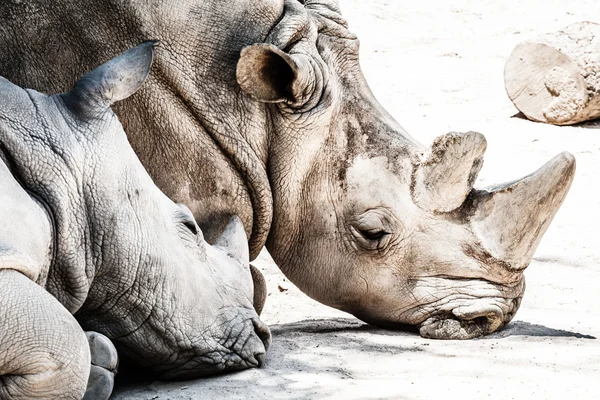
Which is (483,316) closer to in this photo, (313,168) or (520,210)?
(520,210)

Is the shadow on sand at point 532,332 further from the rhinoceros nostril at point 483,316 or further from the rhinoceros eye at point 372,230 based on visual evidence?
the rhinoceros eye at point 372,230

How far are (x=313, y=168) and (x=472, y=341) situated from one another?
99 cm

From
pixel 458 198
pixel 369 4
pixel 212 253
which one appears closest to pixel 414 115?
pixel 369 4

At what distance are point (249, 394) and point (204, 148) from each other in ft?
4.51

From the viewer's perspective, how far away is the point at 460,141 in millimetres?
5449

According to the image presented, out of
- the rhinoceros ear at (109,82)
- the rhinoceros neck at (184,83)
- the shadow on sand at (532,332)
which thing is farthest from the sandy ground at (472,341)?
the rhinoceros ear at (109,82)

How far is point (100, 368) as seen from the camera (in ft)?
13.5

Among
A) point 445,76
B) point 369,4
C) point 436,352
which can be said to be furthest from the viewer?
point 369,4

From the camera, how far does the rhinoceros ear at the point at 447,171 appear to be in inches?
215

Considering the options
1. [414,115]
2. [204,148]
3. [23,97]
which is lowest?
[414,115]

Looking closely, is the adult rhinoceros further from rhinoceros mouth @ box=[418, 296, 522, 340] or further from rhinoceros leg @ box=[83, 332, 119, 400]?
rhinoceros leg @ box=[83, 332, 119, 400]

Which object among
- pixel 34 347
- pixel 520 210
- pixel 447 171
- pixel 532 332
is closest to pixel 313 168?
pixel 447 171

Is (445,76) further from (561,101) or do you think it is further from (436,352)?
(436,352)

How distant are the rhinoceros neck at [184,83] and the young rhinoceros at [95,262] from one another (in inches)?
24.1
